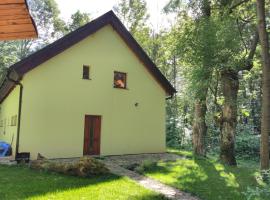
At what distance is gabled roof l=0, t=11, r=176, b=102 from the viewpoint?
11.8 m

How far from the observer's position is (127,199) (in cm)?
680

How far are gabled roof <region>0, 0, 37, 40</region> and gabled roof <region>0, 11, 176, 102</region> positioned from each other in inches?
356

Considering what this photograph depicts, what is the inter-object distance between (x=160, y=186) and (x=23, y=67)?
7.11 m

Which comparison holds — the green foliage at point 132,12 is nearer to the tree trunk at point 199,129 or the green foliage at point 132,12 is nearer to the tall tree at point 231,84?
the tree trunk at point 199,129

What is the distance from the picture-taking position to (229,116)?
1219 centimetres

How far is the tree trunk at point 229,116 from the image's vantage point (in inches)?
480

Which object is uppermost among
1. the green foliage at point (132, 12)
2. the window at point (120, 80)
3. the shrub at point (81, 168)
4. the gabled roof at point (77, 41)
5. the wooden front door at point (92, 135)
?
the green foliage at point (132, 12)

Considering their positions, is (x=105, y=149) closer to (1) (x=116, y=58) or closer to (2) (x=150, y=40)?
(1) (x=116, y=58)

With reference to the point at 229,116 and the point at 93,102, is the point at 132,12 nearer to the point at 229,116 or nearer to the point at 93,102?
the point at 93,102

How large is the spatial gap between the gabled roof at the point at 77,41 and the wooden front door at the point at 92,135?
320cm

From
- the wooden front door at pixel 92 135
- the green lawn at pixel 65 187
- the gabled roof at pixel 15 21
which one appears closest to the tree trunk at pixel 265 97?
the green lawn at pixel 65 187

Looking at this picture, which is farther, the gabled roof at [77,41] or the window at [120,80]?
the window at [120,80]

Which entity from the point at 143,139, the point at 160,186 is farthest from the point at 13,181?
the point at 143,139

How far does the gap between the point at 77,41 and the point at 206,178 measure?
26.0ft
